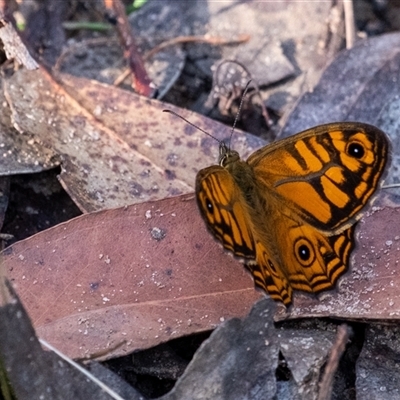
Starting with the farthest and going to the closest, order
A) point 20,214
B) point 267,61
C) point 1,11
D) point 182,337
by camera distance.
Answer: point 267,61 < point 1,11 < point 20,214 < point 182,337

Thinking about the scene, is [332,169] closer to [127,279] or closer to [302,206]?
[302,206]

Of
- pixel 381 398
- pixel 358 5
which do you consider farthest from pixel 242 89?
pixel 381 398

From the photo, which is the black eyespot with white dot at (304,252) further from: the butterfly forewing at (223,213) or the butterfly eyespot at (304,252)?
the butterfly forewing at (223,213)

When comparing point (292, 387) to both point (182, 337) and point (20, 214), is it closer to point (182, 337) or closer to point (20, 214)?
point (182, 337)

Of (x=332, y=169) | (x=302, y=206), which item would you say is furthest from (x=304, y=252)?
(x=332, y=169)

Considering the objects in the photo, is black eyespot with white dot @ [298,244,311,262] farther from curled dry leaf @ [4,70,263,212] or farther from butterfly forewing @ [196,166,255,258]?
curled dry leaf @ [4,70,263,212]

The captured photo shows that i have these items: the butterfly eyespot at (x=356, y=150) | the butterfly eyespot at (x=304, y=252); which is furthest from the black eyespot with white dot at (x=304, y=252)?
the butterfly eyespot at (x=356, y=150)

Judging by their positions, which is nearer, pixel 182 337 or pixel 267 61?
pixel 182 337
